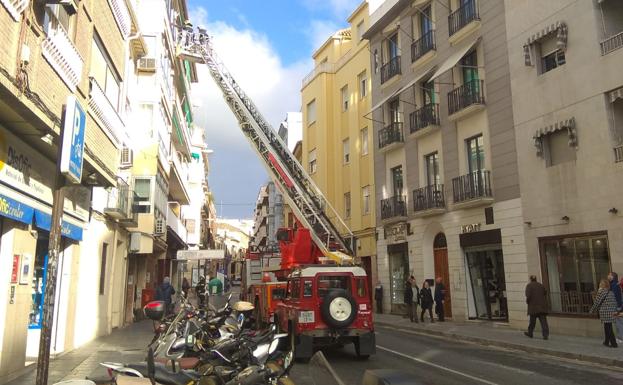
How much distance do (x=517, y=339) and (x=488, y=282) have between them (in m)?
5.79

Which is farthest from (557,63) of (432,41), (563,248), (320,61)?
(320,61)

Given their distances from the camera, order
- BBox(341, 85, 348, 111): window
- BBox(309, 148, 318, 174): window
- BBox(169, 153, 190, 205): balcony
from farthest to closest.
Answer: BBox(309, 148, 318, 174): window < BBox(341, 85, 348, 111): window < BBox(169, 153, 190, 205): balcony

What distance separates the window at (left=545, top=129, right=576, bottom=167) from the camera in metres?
16.6

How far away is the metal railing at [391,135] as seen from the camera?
26.2 m

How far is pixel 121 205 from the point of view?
1708 cm

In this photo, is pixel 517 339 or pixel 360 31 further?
pixel 360 31

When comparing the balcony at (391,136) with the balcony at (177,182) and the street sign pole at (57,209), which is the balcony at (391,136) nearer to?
the balcony at (177,182)

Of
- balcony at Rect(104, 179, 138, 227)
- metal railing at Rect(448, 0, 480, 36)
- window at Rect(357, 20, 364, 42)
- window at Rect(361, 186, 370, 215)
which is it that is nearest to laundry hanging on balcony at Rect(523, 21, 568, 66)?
metal railing at Rect(448, 0, 480, 36)

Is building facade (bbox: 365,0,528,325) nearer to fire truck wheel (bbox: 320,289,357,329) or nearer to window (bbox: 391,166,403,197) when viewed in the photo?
window (bbox: 391,166,403,197)

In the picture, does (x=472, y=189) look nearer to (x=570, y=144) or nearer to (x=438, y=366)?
(x=570, y=144)

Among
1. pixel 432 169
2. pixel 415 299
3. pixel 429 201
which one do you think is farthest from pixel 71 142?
pixel 432 169

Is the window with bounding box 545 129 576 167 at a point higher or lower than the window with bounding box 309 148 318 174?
lower

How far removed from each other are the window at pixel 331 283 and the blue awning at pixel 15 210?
607cm

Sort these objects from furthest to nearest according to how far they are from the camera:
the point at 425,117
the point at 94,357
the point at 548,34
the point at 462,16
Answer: the point at 425,117
the point at 462,16
the point at 548,34
the point at 94,357
